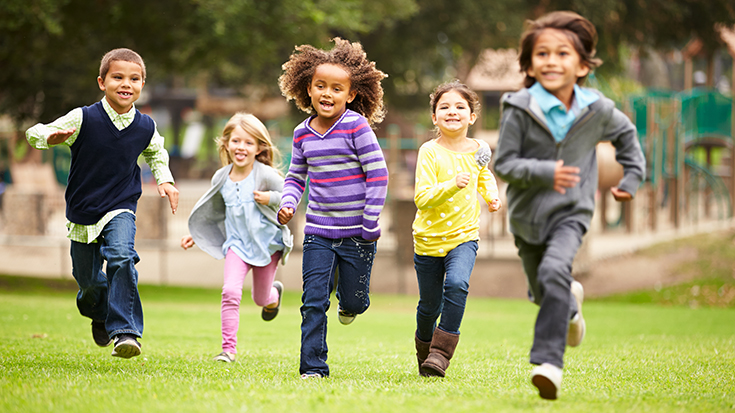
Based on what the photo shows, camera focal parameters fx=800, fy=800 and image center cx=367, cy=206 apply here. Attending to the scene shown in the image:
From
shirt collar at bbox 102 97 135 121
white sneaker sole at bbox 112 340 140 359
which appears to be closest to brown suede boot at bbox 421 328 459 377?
white sneaker sole at bbox 112 340 140 359

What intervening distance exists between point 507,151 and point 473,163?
1.08 meters

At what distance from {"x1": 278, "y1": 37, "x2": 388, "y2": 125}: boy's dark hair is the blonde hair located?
2.80ft

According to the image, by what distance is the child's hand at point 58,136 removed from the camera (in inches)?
195

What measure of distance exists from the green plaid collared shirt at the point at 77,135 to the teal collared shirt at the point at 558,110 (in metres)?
2.73

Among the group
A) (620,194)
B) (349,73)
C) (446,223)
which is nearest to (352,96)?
(349,73)

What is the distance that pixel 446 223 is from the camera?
5117 millimetres

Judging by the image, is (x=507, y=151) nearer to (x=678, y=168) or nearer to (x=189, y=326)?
(x=189, y=326)

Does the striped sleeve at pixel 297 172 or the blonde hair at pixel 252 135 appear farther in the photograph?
the blonde hair at pixel 252 135

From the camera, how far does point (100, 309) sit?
5.70 meters

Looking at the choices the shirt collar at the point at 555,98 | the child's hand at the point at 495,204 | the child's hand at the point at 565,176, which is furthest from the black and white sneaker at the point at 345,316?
the shirt collar at the point at 555,98

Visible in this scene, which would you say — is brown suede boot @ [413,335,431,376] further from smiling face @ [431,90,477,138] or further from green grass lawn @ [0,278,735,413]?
smiling face @ [431,90,477,138]

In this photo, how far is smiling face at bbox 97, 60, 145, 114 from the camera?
533 centimetres

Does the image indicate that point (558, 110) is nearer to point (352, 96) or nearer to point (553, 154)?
point (553, 154)

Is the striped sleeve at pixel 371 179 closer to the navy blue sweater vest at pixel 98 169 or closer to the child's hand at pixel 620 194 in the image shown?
the child's hand at pixel 620 194
